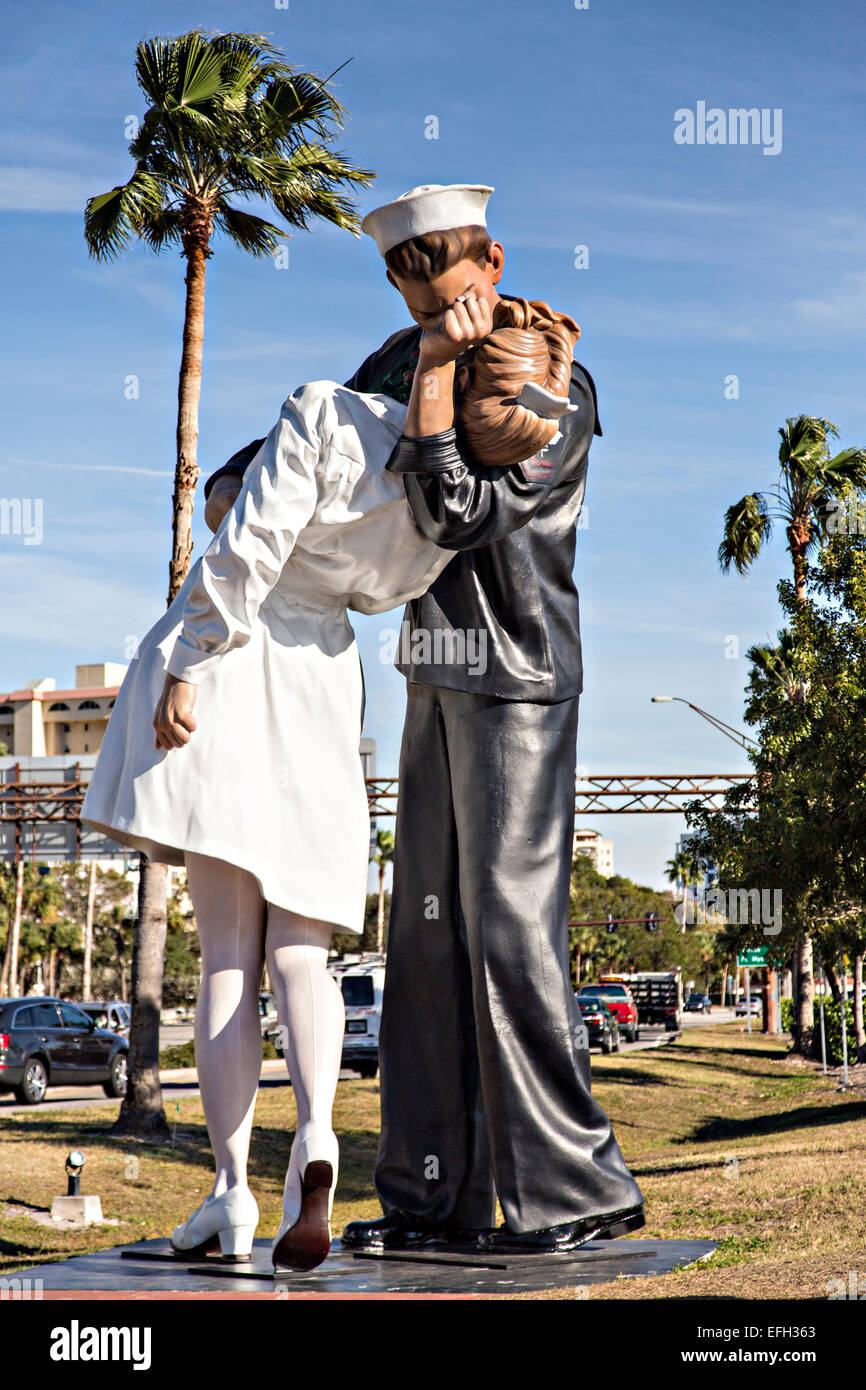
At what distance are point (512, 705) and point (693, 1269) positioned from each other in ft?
5.32

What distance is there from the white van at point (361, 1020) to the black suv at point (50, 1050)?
14.5 ft

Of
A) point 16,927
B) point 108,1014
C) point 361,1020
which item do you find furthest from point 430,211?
point 16,927

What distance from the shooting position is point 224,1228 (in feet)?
11.6

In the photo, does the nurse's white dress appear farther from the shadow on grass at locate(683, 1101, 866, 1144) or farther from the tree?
the shadow on grass at locate(683, 1101, 866, 1144)

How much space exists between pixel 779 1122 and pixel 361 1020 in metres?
8.82

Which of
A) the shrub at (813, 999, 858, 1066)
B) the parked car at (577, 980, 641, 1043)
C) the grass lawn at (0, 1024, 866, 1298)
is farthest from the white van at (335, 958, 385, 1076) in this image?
the parked car at (577, 980, 641, 1043)

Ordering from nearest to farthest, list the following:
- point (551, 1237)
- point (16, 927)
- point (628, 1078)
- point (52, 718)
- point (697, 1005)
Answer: point (551, 1237)
point (628, 1078)
point (16, 927)
point (697, 1005)
point (52, 718)

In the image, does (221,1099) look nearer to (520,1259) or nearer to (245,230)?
(520,1259)

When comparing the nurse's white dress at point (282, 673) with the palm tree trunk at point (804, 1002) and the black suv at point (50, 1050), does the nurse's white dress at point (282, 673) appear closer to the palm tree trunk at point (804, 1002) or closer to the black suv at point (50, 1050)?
the black suv at point (50, 1050)

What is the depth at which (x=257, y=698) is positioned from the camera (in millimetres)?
3568

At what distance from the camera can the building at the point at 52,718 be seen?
12444 cm

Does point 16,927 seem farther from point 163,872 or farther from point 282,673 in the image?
point 282,673

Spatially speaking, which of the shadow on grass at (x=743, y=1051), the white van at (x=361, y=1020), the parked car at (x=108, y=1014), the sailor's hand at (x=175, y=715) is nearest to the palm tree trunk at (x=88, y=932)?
the parked car at (x=108, y=1014)

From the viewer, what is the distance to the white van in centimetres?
2633
